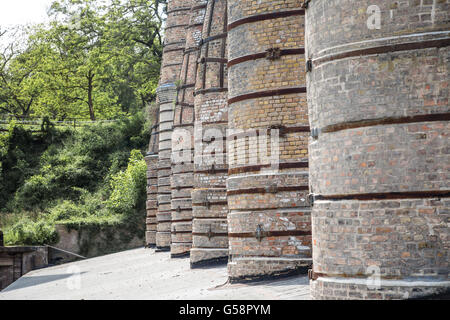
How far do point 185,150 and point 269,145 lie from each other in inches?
402

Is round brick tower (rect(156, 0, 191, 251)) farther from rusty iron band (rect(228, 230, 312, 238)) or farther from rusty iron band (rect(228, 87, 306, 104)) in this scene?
rusty iron band (rect(228, 230, 312, 238))

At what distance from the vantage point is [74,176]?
130ft

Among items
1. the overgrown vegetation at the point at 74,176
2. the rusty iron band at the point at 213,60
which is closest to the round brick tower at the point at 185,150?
the rusty iron band at the point at 213,60

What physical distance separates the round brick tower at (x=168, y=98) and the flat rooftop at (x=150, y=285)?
12.5ft

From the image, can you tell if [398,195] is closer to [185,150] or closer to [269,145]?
[269,145]

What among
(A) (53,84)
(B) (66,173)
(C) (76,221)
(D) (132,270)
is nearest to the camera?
(D) (132,270)

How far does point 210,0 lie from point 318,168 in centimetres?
1065

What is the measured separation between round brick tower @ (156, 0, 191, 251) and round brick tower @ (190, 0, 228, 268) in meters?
9.02

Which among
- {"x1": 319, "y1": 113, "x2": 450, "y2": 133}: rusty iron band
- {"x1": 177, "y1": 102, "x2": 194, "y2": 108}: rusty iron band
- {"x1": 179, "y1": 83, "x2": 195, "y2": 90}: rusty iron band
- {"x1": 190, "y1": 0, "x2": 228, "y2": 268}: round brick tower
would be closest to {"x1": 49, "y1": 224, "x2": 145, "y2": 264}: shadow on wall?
{"x1": 177, "y1": 102, "x2": 194, "y2": 108}: rusty iron band

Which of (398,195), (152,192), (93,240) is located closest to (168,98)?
(152,192)

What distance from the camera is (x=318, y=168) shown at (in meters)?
8.48

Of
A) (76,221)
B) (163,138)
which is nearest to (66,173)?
(76,221)

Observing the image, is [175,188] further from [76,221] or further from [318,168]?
[318,168]
